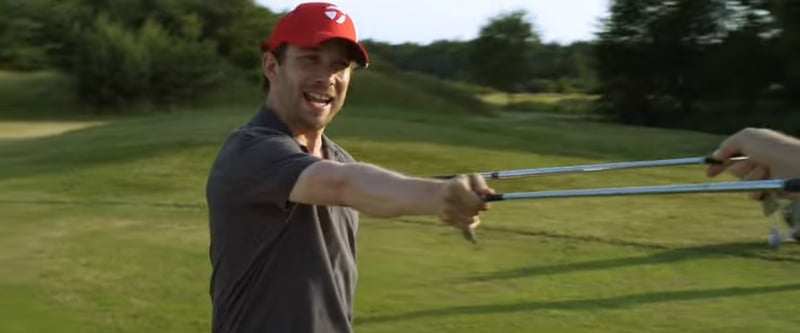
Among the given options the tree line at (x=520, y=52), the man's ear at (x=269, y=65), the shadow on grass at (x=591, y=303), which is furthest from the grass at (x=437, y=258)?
the tree line at (x=520, y=52)

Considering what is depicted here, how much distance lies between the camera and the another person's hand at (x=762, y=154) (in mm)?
3168

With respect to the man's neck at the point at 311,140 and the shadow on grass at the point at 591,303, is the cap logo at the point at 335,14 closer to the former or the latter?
the man's neck at the point at 311,140

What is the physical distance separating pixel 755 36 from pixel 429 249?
91.6 ft

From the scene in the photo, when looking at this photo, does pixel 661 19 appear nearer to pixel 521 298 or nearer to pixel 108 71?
pixel 108 71

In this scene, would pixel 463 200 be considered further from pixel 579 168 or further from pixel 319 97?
pixel 579 168

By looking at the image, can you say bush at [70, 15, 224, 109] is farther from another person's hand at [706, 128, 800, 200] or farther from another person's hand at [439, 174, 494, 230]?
another person's hand at [439, 174, 494, 230]

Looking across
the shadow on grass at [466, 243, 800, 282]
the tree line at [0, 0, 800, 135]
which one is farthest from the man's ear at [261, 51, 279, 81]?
the tree line at [0, 0, 800, 135]

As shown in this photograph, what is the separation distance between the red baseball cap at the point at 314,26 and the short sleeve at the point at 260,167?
9.0 inches

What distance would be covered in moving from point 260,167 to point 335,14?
42 centimetres

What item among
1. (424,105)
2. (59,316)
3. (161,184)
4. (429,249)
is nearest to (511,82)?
(424,105)

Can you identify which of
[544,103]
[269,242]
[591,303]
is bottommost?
[544,103]

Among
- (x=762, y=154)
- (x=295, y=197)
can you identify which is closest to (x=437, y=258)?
(x=762, y=154)

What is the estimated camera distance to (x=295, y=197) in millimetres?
2658

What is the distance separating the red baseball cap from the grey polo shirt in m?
0.21
